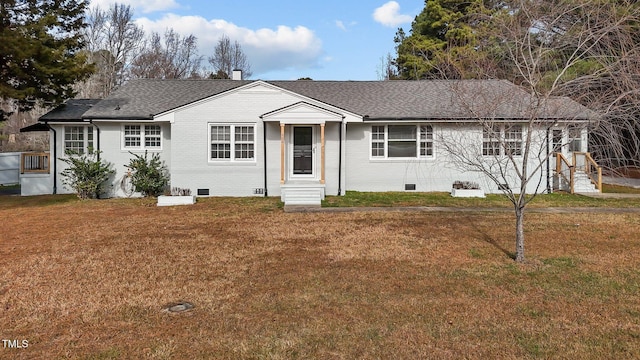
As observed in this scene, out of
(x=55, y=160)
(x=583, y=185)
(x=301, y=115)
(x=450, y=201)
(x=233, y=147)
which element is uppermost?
(x=301, y=115)

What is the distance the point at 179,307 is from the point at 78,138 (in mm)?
14501

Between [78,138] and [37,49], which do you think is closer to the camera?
[37,49]

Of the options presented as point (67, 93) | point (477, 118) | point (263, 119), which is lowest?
point (477, 118)

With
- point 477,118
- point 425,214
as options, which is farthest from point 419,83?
point 477,118

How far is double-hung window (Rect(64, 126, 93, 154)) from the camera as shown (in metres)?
16.5

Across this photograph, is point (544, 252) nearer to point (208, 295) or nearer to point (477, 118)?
point (477, 118)

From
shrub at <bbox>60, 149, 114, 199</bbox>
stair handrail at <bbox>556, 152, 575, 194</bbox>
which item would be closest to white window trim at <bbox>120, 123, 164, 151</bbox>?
shrub at <bbox>60, 149, 114, 199</bbox>

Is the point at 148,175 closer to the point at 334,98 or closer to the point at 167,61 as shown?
the point at 334,98

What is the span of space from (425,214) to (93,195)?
11.8 m

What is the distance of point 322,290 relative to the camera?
5.52 meters

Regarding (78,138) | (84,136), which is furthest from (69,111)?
(84,136)

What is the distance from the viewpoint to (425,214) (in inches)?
446

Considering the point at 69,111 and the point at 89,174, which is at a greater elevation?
the point at 69,111

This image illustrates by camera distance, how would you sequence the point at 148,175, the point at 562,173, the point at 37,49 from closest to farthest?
the point at 37,49 < the point at 148,175 < the point at 562,173
